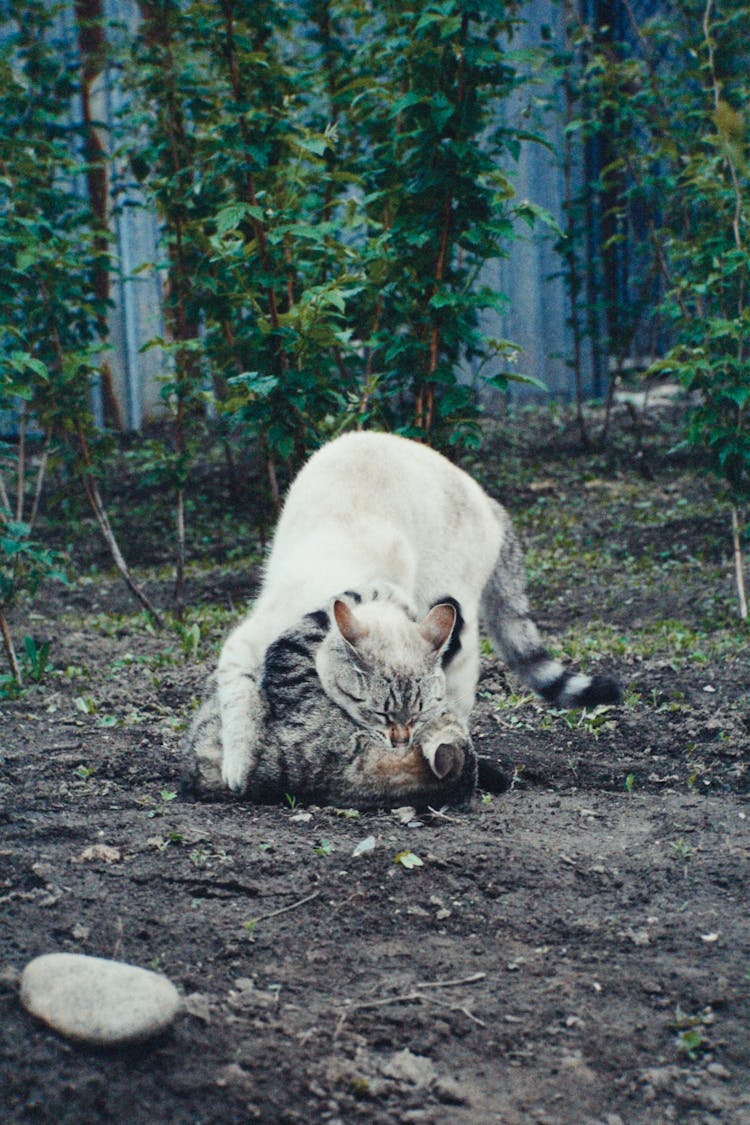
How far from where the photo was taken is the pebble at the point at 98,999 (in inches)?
88.0

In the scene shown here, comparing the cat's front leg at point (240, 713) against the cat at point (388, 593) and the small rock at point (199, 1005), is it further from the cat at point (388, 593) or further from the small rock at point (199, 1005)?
the small rock at point (199, 1005)

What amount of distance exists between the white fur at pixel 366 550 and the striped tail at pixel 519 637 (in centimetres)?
12

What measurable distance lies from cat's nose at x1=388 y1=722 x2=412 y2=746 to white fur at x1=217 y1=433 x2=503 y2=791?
48cm

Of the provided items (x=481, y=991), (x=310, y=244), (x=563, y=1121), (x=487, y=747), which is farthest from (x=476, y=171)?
(x=563, y=1121)

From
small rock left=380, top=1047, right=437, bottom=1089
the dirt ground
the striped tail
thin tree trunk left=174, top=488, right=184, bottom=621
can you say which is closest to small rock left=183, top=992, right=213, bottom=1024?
the dirt ground

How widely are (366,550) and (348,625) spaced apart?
71cm

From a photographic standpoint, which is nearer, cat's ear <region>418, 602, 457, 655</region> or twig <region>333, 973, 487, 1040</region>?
twig <region>333, 973, 487, 1040</region>

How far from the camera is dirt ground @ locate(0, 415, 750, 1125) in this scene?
2230mm

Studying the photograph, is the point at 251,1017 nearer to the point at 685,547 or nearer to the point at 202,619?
the point at 202,619

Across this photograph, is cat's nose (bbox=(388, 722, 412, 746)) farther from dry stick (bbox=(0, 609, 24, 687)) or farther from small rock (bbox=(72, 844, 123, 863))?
dry stick (bbox=(0, 609, 24, 687))

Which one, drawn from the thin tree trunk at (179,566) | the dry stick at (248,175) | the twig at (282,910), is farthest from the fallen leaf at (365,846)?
the thin tree trunk at (179,566)

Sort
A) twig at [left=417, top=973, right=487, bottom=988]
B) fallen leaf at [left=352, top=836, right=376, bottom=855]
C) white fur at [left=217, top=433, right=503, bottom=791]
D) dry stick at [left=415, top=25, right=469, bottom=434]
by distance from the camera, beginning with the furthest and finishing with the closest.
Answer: dry stick at [left=415, top=25, right=469, bottom=434] → white fur at [left=217, top=433, right=503, bottom=791] → fallen leaf at [left=352, top=836, right=376, bottom=855] → twig at [left=417, top=973, right=487, bottom=988]

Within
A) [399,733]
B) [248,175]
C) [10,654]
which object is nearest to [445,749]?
[399,733]

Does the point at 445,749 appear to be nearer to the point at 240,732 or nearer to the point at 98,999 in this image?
the point at 240,732
